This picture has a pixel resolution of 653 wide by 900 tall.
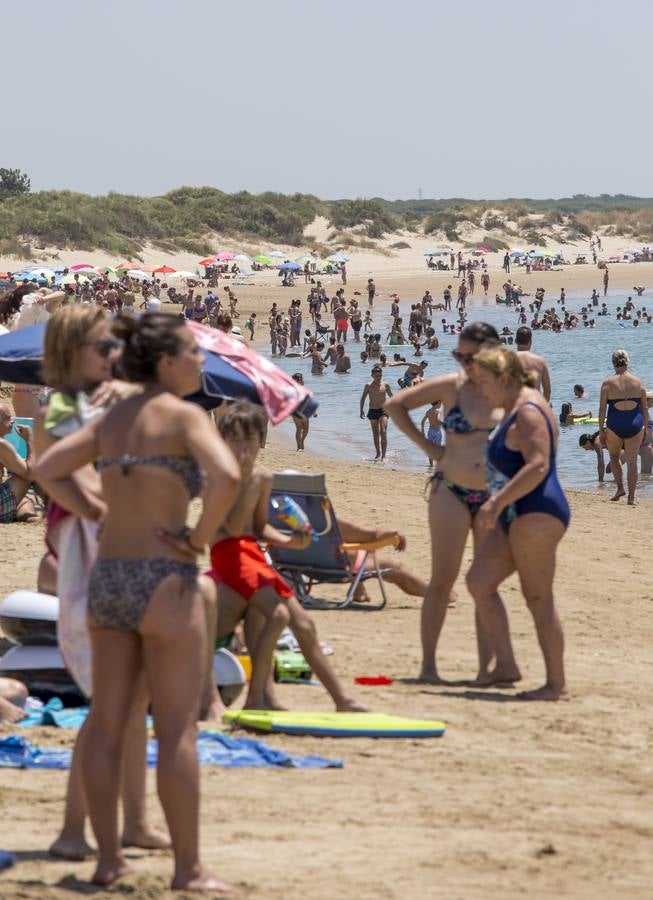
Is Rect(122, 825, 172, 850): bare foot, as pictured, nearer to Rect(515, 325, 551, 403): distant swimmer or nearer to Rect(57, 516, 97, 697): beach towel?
Rect(57, 516, 97, 697): beach towel

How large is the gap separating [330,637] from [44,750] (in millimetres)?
2596

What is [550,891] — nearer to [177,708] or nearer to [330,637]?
[177,708]

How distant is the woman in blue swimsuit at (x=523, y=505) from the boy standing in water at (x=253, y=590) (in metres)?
0.86

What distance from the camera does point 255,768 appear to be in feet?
17.0

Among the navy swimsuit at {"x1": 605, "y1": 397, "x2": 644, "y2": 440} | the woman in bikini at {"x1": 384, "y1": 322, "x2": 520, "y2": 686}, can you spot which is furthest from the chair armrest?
the navy swimsuit at {"x1": 605, "y1": 397, "x2": 644, "y2": 440}

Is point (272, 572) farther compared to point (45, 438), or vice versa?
point (272, 572)

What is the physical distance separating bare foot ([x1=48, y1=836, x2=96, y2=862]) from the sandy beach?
1.8 inches

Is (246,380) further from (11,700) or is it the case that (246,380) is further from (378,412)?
(378,412)

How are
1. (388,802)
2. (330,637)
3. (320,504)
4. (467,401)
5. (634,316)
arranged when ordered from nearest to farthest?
(388,802) < (467,401) < (330,637) < (320,504) < (634,316)

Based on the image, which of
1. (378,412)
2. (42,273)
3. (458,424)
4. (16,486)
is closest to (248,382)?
(458,424)

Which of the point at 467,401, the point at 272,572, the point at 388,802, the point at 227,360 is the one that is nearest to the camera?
the point at 388,802

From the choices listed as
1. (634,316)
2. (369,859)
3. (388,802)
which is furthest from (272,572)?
(634,316)

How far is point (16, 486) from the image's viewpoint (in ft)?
35.0

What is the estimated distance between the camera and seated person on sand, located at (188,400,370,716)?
5.86 meters
